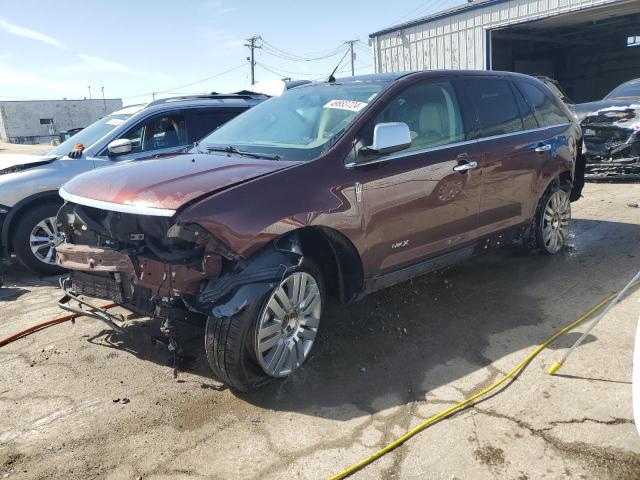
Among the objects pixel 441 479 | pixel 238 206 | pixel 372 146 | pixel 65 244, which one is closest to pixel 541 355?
pixel 441 479

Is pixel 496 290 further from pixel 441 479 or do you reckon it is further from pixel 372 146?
pixel 441 479

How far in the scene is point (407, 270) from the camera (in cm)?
400

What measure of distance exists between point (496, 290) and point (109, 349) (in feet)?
→ 10.8

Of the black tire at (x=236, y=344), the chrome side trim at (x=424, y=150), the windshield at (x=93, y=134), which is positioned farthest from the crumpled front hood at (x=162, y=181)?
the windshield at (x=93, y=134)

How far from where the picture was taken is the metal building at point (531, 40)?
16703mm

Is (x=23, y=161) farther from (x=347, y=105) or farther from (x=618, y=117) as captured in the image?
(x=618, y=117)

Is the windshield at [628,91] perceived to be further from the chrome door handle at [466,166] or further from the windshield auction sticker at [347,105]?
the windshield auction sticker at [347,105]

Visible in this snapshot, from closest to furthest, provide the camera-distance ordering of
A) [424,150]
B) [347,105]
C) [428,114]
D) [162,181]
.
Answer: [162,181], [347,105], [424,150], [428,114]

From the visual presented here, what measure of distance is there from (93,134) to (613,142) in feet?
27.3

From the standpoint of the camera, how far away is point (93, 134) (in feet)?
21.7

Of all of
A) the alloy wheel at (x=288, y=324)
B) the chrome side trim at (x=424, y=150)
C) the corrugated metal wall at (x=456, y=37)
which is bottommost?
the alloy wheel at (x=288, y=324)

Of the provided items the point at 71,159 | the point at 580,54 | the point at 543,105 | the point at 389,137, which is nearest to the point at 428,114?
the point at 389,137

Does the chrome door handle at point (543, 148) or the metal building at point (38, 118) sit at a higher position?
the metal building at point (38, 118)

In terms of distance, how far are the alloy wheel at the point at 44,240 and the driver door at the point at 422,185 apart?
3.88 meters
